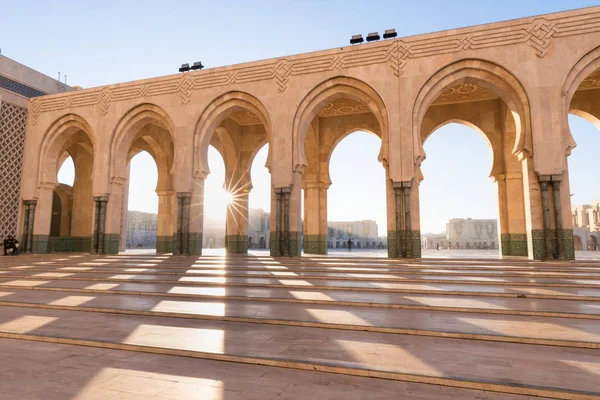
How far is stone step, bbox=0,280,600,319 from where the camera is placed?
3.37 m

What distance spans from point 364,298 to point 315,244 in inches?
376

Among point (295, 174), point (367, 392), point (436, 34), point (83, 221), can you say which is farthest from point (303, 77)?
point (83, 221)

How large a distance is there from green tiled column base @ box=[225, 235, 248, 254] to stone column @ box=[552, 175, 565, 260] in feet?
32.8

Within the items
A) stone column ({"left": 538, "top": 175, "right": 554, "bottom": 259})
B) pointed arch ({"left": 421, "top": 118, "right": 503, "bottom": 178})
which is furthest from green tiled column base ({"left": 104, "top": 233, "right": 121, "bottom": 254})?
stone column ({"left": 538, "top": 175, "right": 554, "bottom": 259})

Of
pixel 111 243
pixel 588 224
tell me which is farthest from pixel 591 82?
pixel 588 224

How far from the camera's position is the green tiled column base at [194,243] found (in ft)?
38.5

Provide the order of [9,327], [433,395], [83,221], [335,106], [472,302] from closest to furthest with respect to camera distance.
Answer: [433,395] < [9,327] < [472,302] < [335,106] < [83,221]

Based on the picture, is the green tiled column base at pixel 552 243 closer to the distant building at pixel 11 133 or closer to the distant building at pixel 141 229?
the distant building at pixel 11 133

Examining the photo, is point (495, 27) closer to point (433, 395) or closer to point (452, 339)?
point (452, 339)

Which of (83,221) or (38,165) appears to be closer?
(38,165)

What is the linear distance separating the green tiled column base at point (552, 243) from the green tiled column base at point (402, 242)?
2.77 meters

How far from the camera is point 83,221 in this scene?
16.2m

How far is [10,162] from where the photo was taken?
13.4 m

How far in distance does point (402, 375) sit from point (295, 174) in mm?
9066
